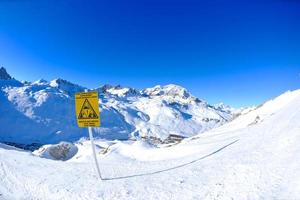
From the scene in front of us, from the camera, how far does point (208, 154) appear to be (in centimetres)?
1722

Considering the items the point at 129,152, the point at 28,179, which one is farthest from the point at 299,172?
the point at 129,152

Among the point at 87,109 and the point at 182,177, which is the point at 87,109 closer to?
the point at 87,109

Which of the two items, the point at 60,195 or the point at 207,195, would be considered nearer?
the point at 207,195

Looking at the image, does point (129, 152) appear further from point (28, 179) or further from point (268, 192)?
point (268, 192)

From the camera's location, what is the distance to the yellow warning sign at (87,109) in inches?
557

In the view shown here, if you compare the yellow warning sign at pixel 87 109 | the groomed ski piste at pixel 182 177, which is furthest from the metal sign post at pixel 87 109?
the groomed ski piste at pixel 182 177

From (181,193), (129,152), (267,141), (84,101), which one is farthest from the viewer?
(129,152)

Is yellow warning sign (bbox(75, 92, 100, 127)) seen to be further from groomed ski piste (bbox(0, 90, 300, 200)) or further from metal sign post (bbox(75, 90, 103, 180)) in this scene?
groomed ski piste (bbox(0, 90, 300, 200))

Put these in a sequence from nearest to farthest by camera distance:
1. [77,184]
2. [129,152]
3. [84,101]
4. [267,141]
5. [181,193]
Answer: [181,193]
[77,184]
[84,101]
[267,141]
[129,152]

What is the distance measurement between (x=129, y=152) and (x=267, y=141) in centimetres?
2442

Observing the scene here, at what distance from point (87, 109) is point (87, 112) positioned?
139 mm

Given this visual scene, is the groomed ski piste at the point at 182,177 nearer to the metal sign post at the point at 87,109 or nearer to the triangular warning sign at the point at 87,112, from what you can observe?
the metal sign post at the point at 87,109

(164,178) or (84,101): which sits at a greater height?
(84,101)

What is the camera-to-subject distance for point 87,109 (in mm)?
14273
